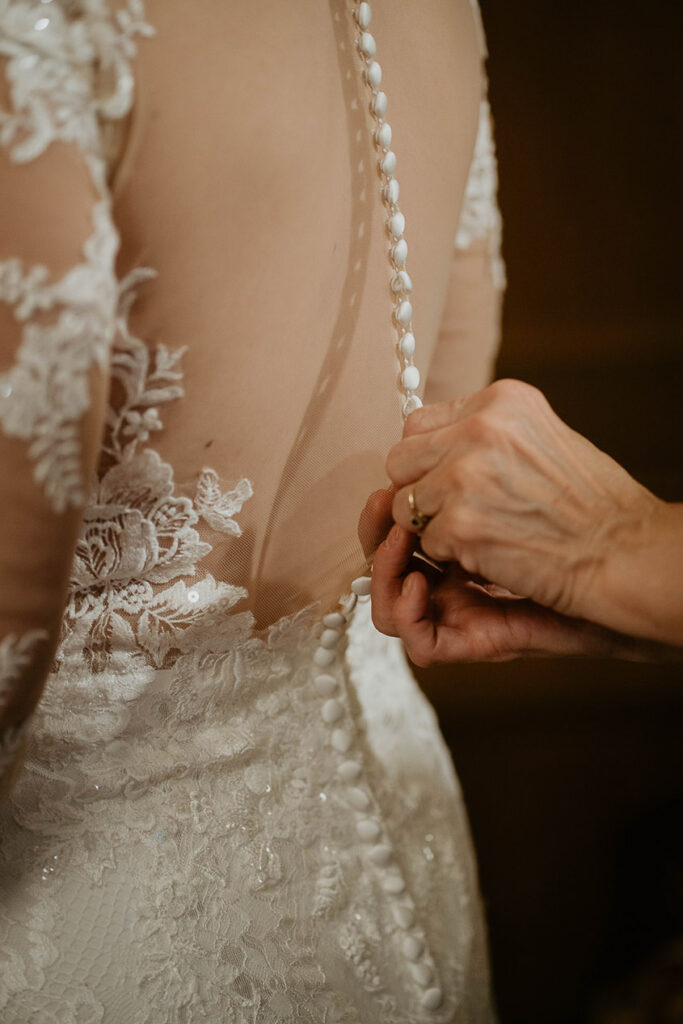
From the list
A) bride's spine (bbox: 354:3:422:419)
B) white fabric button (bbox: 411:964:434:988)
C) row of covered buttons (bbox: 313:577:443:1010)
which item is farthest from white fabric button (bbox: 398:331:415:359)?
white fabric button (bbox: 411:964:434:988)

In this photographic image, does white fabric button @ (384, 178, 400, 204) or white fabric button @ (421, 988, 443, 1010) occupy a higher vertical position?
white fabric button @ (384, 178, 400, 204)

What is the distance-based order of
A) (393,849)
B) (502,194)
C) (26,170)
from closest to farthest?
(26,170) → (393,849) → (502,194)

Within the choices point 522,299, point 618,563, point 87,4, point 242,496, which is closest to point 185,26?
point 87,4

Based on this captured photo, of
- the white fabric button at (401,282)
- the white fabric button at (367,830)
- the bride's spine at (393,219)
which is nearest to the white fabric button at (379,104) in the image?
the bride's spine at (393,219)

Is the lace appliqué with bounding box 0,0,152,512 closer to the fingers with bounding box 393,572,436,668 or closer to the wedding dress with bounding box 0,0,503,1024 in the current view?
the wedding dress with bounding box 0,0,503,1024

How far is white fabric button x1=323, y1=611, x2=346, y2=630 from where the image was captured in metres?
0.63

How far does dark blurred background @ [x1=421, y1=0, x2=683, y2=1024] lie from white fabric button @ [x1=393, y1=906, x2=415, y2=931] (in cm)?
119

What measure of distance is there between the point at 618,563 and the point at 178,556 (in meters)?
0.29

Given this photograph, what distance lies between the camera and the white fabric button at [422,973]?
0.65 meters

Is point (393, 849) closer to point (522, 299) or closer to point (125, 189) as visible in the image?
point (125, 189)

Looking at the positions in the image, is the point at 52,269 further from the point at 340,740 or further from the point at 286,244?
the point at 340,740

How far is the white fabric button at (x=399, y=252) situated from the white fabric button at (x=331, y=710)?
14.5 inches

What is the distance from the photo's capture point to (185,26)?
1.25 ft

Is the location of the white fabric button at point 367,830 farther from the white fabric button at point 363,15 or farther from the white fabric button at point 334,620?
the white fabric button at point 363,15
